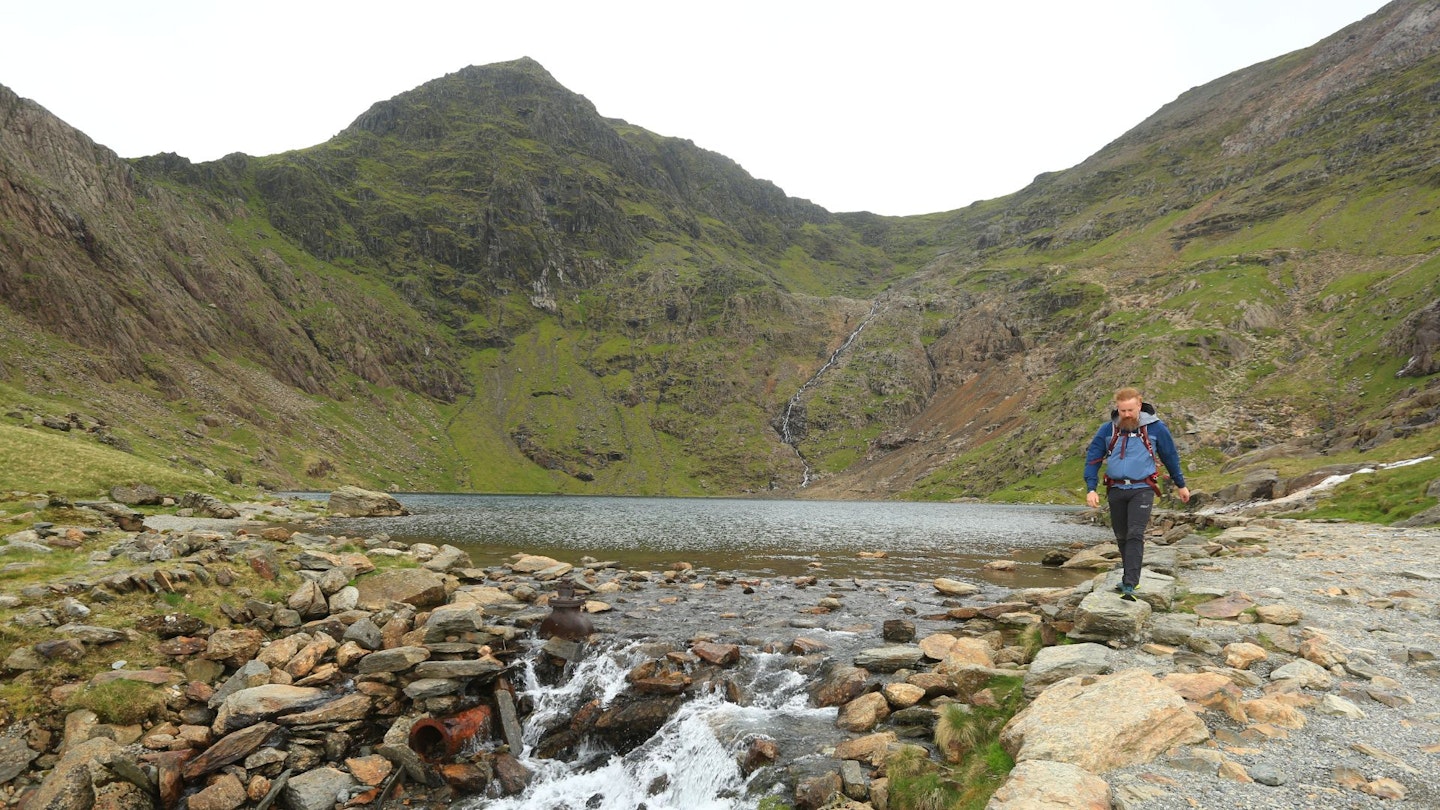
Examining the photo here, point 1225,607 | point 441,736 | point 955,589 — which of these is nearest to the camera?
point 1225,607

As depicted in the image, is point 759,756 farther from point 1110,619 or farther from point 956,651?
point 1110,619

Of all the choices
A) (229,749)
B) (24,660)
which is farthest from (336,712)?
(24,660)

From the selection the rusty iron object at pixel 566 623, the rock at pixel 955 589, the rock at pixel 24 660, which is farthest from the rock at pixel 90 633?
the rock at pixel 955 589

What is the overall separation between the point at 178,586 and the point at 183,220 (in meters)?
247

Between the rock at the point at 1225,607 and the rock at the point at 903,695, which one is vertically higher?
the rock at the point at 1225,607

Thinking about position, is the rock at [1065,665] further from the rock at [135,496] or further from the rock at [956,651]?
the rock at [135,496]

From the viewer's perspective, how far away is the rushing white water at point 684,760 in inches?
500

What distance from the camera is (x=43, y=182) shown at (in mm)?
147500

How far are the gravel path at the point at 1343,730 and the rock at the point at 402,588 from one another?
22309 mm

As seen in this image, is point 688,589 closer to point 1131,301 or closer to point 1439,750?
point 1439,750

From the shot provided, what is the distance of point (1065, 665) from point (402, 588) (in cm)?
2200

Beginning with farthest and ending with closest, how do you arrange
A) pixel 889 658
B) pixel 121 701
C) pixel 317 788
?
1. pixel 889 658
2. pixel 121 701
3. pixel 317 788

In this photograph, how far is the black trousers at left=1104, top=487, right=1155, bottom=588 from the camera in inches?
519

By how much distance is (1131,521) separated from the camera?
13.4m
